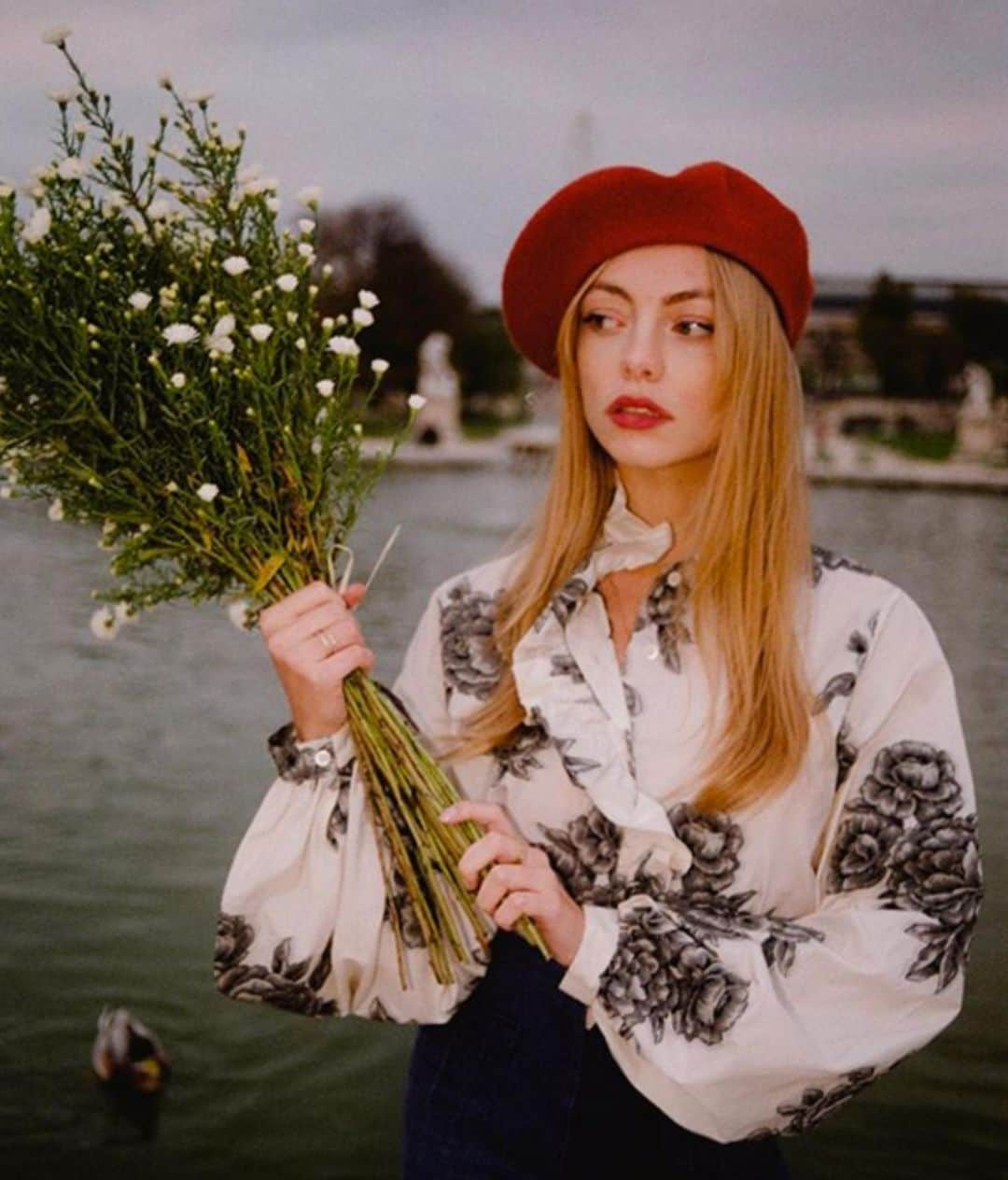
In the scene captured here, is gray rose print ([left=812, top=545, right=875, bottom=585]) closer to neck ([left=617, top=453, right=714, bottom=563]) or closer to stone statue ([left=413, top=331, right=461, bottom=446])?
neck ([left=617, top=453, right=714, bottom=563])

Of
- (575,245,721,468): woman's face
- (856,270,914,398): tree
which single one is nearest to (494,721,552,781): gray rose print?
(575,245,721,468): woman's face

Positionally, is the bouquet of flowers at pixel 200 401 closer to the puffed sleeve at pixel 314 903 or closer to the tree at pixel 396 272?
the puffed sleeve at pixel 314 903

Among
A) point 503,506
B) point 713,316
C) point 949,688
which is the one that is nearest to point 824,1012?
A: point 949,688

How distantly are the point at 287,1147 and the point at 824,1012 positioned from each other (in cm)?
328

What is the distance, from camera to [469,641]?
232cm

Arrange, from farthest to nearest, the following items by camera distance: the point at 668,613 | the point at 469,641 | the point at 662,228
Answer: the point at 469,641
the point at 668,613
the point at 662,228

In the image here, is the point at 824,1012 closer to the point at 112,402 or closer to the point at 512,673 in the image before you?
the point at 512,673

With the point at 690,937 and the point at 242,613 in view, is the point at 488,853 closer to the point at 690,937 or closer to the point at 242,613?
the point at 690,937

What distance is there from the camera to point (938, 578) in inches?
647

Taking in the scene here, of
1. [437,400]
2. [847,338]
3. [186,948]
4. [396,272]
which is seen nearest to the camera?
[186,948]

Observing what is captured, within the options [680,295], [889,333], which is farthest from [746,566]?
[889,333]

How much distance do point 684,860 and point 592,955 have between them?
0.18 m

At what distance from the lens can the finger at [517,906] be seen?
1.90 meters

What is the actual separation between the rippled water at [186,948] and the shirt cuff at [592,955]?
2.68 ft
